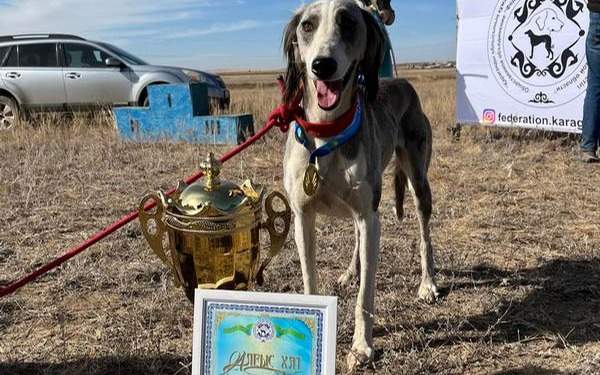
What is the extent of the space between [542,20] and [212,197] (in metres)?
6.45

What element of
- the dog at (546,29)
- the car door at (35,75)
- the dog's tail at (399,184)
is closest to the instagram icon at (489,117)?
the dog at (546,29)

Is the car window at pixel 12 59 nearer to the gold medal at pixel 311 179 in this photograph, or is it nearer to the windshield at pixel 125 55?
the windshield at pixel 125 55

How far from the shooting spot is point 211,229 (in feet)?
8.36

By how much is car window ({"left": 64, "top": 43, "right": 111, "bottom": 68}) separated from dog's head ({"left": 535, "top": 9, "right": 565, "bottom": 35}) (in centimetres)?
719

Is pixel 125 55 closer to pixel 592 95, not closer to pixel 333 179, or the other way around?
pixel 592 95

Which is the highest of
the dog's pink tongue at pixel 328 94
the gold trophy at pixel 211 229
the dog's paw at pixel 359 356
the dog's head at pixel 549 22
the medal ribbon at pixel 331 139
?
the dog's head at pixel 549 22

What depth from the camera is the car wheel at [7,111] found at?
1107 centimetres

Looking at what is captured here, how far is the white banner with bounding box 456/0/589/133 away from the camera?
743 cm

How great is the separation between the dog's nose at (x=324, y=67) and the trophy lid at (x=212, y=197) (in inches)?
23.2

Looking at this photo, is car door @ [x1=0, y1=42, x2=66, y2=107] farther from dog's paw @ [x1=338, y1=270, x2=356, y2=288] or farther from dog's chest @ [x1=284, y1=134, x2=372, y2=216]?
dog's chest @ [x1=284, y1=134, x2=372, y2=216]

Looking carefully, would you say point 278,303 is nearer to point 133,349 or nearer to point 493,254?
point 133,349

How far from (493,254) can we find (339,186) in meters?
1.95

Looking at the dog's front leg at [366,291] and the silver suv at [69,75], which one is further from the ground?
the silver suv at [69,75]

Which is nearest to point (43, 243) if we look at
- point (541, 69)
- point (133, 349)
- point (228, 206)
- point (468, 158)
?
point (133, 349)
